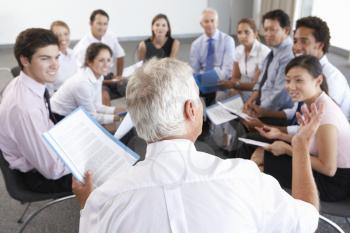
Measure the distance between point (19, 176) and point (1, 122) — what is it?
1.00 feet

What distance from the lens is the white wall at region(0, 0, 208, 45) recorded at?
7.13 meters

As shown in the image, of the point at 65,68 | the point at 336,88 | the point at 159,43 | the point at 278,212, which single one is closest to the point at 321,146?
the point at 336,88

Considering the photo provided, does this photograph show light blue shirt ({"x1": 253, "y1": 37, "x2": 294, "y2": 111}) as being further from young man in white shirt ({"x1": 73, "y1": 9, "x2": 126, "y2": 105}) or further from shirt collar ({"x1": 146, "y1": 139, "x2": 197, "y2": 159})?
shirt collar ({"x1": 146, "y1": 139, "x2": 197, "y2": 159})

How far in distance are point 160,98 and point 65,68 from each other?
8.96 feet

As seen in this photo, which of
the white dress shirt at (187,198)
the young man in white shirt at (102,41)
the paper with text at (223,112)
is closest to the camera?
the white dress shirt at (187,198)

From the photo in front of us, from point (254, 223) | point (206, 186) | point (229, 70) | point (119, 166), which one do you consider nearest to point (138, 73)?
point (206, 186)

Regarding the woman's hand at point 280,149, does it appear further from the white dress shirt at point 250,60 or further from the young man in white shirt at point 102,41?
the young man in white shirt at point 102,41

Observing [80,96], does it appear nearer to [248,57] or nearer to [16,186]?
[16,186]

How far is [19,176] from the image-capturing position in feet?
5.86

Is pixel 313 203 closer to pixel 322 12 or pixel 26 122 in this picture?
pixel 26 122

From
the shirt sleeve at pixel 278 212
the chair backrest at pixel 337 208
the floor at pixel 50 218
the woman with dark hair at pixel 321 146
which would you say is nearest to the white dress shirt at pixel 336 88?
the woman with dark hair at pixel 321 146

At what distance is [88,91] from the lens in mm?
2520

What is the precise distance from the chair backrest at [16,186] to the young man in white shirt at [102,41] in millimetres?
1505

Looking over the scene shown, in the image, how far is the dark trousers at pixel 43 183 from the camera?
180cm
